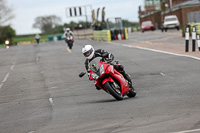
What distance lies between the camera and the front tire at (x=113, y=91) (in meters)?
10.9

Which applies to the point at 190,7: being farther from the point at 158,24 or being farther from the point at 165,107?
the point at 165,107

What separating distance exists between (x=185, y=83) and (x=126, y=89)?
270 centimetres

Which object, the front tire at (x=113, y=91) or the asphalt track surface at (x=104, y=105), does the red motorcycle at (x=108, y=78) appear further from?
the asphalt track surface at (x=104, y=105)

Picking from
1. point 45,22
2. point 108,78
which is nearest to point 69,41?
point 108,78

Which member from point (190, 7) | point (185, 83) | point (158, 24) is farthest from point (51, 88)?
point (158, 24)

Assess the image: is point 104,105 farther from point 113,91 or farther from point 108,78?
point 108,78

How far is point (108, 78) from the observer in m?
11.0

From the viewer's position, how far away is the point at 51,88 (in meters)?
15.9

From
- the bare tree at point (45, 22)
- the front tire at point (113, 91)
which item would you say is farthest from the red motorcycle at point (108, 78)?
the bare tree at point (45, 22)

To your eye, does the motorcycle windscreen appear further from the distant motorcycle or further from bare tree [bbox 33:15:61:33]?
bare tree [bbox 33:15:61:33]

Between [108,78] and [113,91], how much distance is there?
1.05 ft

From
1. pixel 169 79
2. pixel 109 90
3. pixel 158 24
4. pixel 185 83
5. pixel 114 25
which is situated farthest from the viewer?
pixel 158 24

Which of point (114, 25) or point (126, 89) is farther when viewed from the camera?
point (114, 25)

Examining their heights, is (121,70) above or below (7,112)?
above
